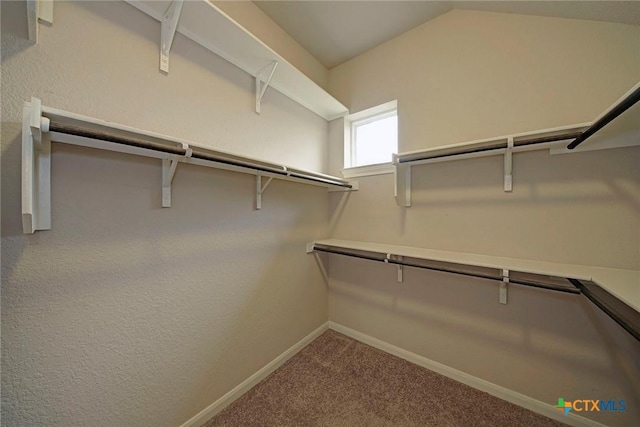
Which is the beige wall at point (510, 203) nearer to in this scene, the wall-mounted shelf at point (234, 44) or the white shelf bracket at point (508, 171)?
the white shelf bracket at point (508, 171)

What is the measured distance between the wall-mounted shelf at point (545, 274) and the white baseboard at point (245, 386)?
3.03 feet

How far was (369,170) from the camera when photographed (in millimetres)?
1894

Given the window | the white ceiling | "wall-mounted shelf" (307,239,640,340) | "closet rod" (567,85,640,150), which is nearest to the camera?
"closet rod" (567,85,640,150)

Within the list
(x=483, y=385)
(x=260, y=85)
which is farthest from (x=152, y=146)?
(x=483, y=385)

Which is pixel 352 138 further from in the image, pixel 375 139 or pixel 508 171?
pixel 508 171

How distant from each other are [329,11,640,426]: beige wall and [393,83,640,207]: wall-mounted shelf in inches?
2.4

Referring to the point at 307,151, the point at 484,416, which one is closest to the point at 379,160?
the point at 307,151

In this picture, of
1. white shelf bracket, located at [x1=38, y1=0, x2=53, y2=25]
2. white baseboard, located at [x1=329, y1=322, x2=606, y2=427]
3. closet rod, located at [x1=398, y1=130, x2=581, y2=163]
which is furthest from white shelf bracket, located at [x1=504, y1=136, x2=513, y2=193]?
white shelf bracket, located at [x1=38, y1=0, x2=53, y2=25]

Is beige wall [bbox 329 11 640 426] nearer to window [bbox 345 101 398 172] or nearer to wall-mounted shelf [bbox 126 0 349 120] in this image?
window [bbox 345 101 398 172]

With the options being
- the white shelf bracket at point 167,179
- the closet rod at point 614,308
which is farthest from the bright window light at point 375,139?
the white shelf bracket at point 167,179

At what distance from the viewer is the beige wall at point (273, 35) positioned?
1445 mm

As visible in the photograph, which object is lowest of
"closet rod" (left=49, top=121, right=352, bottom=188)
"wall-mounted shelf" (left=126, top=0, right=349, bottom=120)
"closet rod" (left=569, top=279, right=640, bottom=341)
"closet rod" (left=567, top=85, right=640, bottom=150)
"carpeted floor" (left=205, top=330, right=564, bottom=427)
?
"carpeted floor" (left=205, top=330, right=564, bottom=427)

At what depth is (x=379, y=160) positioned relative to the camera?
202cm

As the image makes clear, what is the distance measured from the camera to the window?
6.37ft
